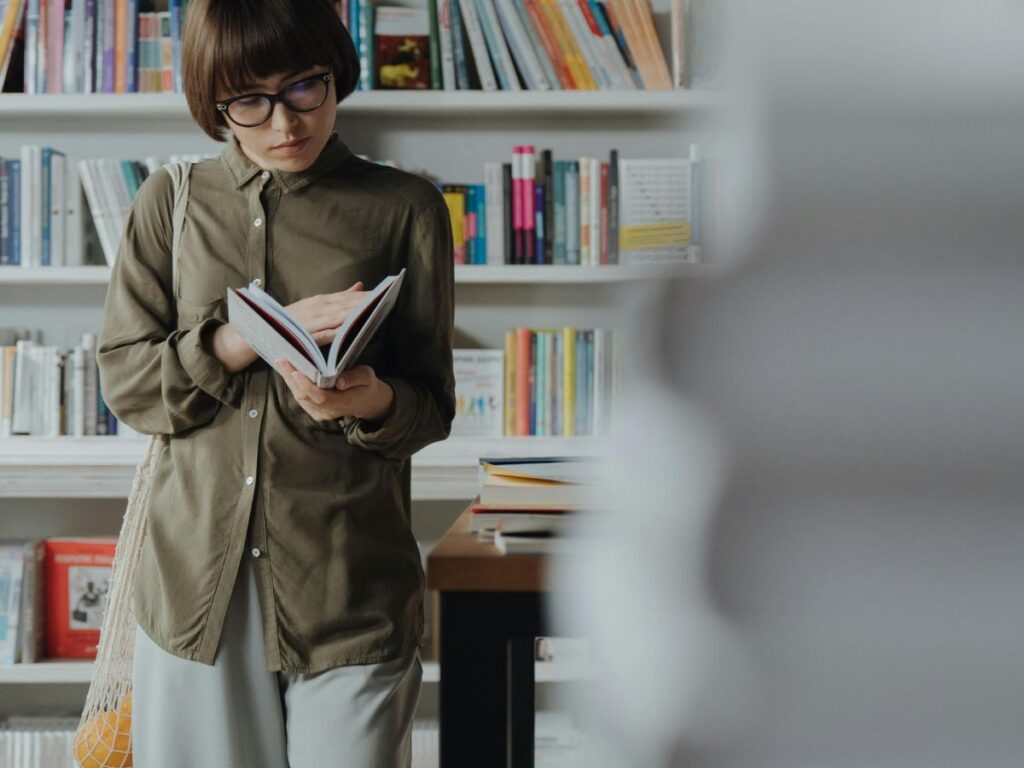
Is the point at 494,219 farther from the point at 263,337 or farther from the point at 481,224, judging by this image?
the point at 263,337

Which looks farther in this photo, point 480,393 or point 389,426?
point 480,393

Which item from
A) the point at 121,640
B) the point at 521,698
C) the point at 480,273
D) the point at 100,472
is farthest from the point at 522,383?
the point at 521,698

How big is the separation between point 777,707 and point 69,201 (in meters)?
2.68

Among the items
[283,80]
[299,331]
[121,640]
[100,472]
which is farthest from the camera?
[100,472]

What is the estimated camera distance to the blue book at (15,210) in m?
2.65

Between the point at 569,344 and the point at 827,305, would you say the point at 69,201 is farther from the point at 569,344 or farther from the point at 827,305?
the point at 827,305

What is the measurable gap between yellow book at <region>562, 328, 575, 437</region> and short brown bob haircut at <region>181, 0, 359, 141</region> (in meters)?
1.47

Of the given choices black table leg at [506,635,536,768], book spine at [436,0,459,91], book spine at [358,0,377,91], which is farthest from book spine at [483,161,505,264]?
black table leg at [506,635,536,768]

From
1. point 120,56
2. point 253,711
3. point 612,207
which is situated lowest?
point 253,711

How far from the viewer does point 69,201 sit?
2670 millimetres

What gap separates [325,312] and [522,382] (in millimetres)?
1522

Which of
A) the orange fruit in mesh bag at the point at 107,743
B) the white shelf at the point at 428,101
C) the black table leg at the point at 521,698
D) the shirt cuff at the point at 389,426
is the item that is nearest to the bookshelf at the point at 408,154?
the white shelf at the point at 428,101

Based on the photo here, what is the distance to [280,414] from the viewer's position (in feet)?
4.09

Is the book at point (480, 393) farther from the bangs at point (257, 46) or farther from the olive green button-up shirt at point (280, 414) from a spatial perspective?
the bangs at point (257, 46)
